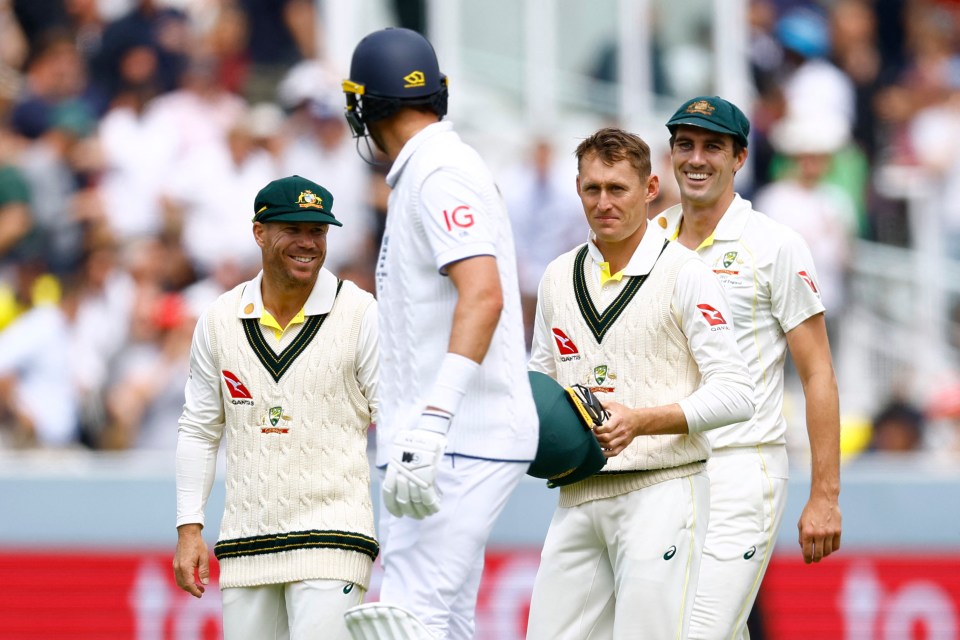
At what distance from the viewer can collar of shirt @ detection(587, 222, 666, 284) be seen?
17.8 feet

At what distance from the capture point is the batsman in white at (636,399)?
5.26 m

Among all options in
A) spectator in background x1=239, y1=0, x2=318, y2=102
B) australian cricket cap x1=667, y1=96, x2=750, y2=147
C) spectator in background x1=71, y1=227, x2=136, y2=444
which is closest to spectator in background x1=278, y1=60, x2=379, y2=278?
spectator in background x1=239, y1=0, x2=318, y2=102

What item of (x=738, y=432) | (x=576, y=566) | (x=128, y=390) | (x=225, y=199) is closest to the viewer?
(x=576, y=566)

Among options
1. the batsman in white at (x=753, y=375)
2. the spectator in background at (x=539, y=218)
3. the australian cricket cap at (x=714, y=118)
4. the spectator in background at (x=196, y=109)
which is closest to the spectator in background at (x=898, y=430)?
the spectator in background at (x=539, y=218)

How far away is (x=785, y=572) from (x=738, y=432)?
4215 millimetres

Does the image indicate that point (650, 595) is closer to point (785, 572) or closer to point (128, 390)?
point (785, 572)

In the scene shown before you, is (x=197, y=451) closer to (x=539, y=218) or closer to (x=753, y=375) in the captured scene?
(x=753, y=375)

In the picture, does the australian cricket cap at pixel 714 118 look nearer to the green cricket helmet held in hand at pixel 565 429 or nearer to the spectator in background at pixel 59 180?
the green cricket helmet held in hand at pixel 565 429

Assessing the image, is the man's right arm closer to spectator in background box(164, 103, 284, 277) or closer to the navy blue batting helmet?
the navy blue batting helmet

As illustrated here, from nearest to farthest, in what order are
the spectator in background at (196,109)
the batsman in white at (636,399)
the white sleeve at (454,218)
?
the white sleeve at (454,218) → the batsman in white at (636,399) → the spectator in background at (196,109)

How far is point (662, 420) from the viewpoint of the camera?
513cm

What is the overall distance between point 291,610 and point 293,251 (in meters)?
1.26

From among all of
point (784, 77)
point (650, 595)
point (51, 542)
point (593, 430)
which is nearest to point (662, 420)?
point (593, 430)

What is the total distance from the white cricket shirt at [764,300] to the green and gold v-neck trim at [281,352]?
59.6 inches
